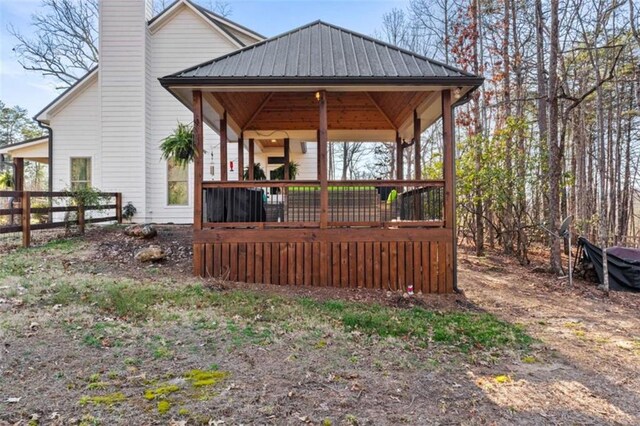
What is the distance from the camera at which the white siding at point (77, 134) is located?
1188 centimetres

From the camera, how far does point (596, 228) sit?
45.0 feet

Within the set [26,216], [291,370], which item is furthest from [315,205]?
[26,216]

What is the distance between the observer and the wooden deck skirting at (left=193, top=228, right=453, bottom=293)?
6.30m

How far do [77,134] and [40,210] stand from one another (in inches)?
180

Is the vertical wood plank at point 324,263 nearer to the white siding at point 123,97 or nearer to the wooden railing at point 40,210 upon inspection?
the wooden railing at point 40,210

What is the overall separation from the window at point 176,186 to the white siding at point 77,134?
7.20ft

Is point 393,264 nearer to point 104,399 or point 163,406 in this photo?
point 163,406

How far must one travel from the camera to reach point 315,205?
7086mm

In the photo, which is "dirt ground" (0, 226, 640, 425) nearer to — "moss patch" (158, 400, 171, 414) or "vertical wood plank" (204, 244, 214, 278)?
"moss patch" (158, 400, 171, 414)

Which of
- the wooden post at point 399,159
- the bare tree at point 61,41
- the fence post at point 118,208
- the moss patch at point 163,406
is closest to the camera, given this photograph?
the moss patch at point 163,406

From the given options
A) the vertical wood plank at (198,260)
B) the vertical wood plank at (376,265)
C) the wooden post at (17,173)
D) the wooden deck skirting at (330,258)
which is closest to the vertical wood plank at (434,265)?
the wooden deck skirting at (330,258)

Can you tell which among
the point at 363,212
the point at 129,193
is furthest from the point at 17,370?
the point at 129,193

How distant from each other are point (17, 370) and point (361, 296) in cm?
424

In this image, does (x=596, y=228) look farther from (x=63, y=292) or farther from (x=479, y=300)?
(x=63, y=292)
